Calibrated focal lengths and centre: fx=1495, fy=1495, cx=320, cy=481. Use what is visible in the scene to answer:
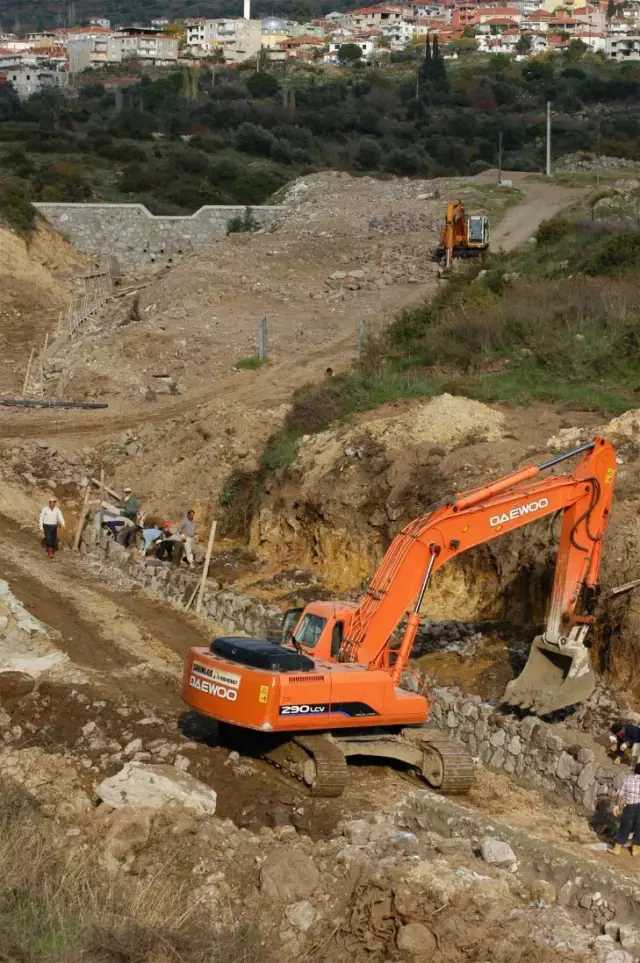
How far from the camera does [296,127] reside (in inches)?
3499

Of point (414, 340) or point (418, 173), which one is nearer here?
point (414, 340)

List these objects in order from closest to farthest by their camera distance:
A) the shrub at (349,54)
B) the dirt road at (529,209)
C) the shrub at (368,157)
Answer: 1. the dirt road at (529,209)
2. the shrub at (368,157)
3. the shrub at (349,54)

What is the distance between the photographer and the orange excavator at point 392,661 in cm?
1599

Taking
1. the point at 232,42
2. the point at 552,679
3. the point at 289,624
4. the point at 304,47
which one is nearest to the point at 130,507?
the point at 289,624

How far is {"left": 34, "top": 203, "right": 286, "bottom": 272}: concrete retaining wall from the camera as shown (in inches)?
2080

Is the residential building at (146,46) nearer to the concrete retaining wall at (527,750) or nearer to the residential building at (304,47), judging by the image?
the residential building at (304,47)

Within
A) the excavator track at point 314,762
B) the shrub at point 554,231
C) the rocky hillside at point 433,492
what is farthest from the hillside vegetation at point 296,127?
the excavator track at point 314,762

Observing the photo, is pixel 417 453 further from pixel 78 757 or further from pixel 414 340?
pixel 78 757

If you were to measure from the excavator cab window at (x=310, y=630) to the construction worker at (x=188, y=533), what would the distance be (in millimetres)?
8731

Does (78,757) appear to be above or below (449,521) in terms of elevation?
below

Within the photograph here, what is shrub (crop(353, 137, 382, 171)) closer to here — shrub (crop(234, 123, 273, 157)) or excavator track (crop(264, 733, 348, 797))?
shrub (crop(234, 123, 273, 157))

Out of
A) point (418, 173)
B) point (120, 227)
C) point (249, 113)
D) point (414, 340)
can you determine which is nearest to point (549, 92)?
point (249, 113)

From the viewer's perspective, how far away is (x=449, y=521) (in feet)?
56.6

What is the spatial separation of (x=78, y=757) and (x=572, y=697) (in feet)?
19.1
